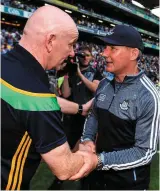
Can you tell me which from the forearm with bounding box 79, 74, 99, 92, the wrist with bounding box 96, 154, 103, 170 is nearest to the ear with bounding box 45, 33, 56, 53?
the wrist with bounding box 96, 154, 103, 170

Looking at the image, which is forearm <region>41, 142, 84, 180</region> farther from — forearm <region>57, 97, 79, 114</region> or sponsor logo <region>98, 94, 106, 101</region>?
forearm <region>57, 97, 79, 114</region>

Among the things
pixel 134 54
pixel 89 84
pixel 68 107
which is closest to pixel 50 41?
pixel 134 54

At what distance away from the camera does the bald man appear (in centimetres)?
121

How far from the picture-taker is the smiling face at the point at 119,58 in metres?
2.20

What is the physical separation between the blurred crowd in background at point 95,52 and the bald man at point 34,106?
977 mm

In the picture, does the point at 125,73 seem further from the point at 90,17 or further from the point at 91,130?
the point at 90,17

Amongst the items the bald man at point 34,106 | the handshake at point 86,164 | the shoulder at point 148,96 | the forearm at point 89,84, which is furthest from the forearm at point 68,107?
the bald man at point 34,106

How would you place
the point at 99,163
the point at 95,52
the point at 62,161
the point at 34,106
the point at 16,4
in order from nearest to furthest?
the point at 34,106
the point at 62,161
the point at 99,163
the point at 16,4
the point at 95,52

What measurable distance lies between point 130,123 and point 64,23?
991 mm

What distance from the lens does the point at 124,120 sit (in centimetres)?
208

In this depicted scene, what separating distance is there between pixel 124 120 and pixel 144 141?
0.74ft

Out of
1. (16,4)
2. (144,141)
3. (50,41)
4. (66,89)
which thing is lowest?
(16,4)

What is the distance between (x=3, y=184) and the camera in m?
1.36

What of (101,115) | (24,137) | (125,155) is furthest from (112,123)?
(24,137)
